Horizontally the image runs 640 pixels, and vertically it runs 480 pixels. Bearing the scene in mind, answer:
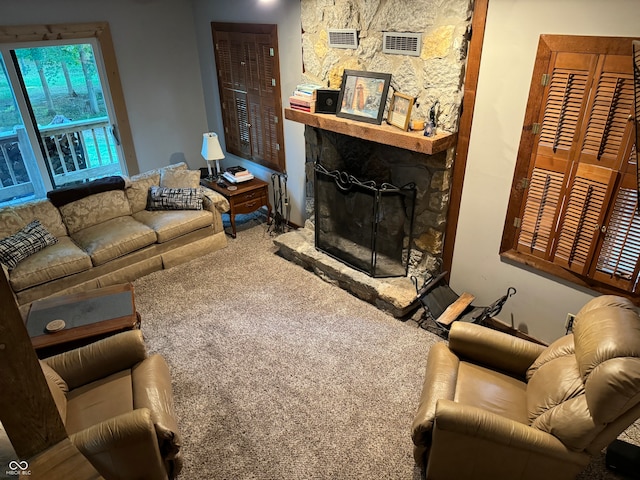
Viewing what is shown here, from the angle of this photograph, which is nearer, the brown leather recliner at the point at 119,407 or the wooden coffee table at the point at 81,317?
the brown leather recliner at the point at 119,407

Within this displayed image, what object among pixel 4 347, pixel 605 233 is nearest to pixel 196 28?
pixel 605 233

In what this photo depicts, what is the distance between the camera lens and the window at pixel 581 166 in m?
2.41

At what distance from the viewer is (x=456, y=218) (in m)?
3.39

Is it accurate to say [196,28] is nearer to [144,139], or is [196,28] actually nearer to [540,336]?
[144,139]

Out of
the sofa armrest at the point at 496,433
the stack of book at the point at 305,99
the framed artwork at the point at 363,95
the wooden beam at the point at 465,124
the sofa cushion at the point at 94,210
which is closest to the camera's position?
the sofa armrest at the point at 496,433

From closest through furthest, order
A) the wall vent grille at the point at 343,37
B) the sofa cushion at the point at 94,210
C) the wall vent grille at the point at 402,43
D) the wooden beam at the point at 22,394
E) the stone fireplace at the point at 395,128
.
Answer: the wooden beam at the point at 22,394, the stone fireplace at the point at 395,128, the wall vent grille at the point at 402,43, the wall vent grille at the point at 343,37, the sofa cushion at the point at 94,210

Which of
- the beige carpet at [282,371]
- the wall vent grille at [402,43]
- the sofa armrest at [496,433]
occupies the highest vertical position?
the wall vent grille at [402,43]

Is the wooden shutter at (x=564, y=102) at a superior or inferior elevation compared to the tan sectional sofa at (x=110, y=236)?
Answer: superior

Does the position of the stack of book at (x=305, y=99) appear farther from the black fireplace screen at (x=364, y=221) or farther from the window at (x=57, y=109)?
the window at (x=57, y=109)

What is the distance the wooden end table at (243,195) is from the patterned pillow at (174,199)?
0.35 meters

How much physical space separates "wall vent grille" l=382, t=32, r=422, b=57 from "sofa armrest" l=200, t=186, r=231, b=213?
2201 millimetres

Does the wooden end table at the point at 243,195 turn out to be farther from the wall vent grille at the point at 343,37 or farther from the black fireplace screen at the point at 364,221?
the wall vent grille at the point at 343,37

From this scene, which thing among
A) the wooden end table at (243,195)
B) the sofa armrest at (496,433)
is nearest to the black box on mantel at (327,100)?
the wooden end table at (243,195)

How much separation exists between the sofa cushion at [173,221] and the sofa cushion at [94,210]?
0.18 m
